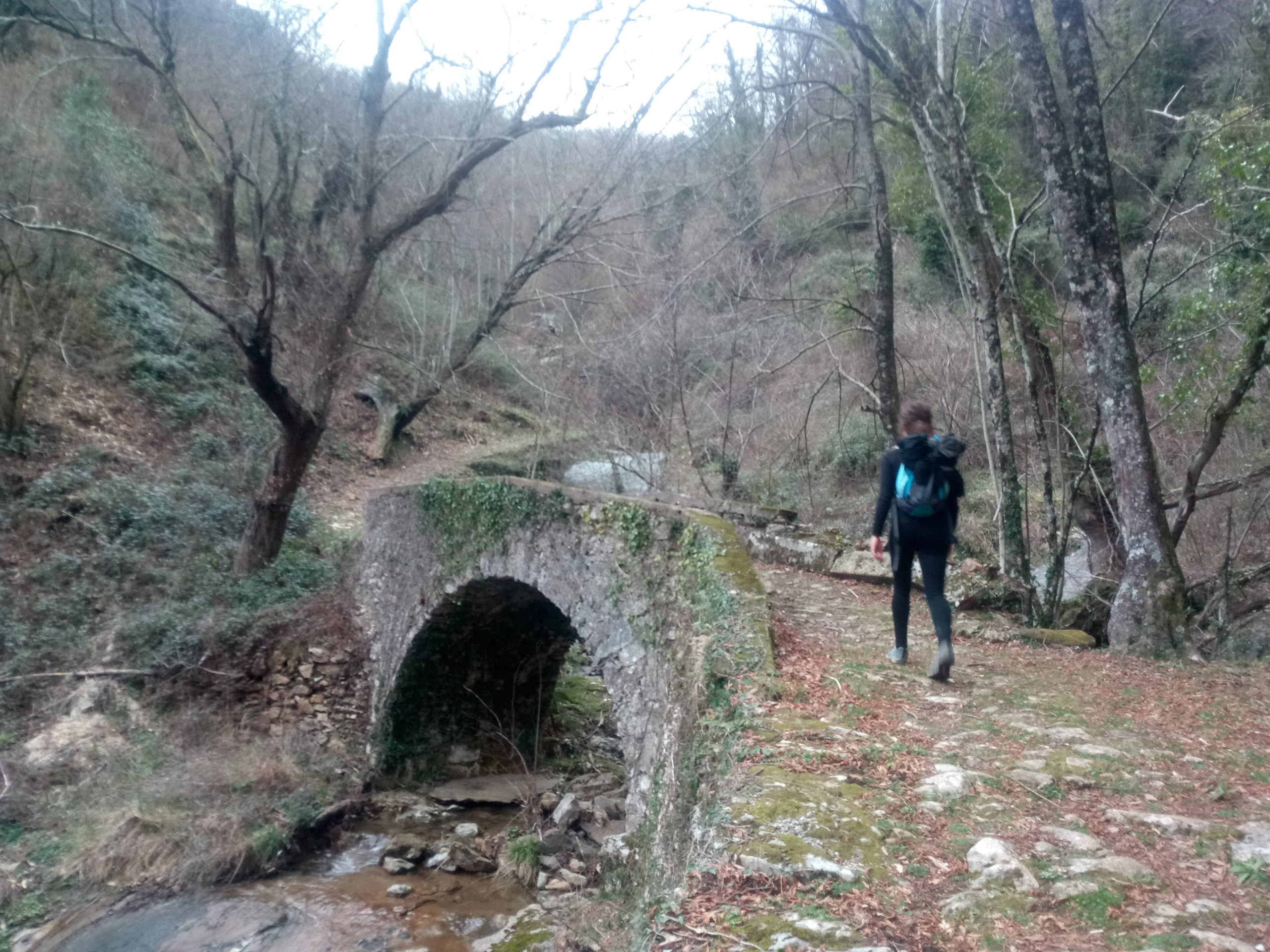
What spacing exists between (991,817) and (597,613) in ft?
13.9

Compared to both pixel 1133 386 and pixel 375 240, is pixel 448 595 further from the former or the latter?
pixel 1133 386

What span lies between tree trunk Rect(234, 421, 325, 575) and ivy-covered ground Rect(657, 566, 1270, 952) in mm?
8081

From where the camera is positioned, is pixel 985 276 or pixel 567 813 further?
pixel 567 813

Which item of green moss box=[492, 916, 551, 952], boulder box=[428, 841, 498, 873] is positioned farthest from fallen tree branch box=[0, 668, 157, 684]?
green moss box=[492, 916, 551, 952]

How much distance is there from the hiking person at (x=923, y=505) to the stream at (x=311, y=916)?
190 inches

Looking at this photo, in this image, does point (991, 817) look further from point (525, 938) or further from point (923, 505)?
point (525, 938)

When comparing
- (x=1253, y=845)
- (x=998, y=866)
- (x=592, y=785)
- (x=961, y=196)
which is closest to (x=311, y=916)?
(x=592, y=785)

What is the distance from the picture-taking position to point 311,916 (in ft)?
25.5

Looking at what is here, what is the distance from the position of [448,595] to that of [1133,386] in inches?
259

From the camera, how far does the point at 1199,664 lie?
610cm

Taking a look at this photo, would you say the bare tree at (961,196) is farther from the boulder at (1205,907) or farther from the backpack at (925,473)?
the boulder at (1205,907)

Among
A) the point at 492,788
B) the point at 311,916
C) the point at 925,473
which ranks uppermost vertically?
the point at 925,473

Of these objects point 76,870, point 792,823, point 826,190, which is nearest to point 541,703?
point 76,870

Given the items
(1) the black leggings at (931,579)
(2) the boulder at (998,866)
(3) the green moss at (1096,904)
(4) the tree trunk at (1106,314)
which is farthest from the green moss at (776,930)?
(4) the tree trunk at (1106,314)
